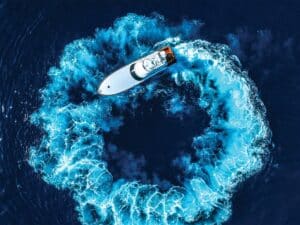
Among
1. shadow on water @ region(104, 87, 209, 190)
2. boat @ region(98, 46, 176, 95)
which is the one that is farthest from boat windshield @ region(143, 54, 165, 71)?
shadow on water @ region(104, 87, 209, 190)

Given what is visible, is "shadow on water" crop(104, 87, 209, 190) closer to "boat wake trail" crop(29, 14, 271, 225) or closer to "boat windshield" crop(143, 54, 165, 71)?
"boat wake trail" crop(29, 14, 271, 225)

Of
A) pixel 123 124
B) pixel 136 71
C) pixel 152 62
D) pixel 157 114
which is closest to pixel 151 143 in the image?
pixel 157 114

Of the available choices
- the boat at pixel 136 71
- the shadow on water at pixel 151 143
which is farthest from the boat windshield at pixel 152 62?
the shadow on water at pixel 151 143

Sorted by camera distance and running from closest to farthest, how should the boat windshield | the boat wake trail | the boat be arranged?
the boat windshield < the boat < the boat wake trail

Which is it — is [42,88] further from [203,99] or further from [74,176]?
[203,99]

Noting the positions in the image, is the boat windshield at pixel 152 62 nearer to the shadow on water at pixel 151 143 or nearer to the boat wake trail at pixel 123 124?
the boat wake trail at pixel 123 124
